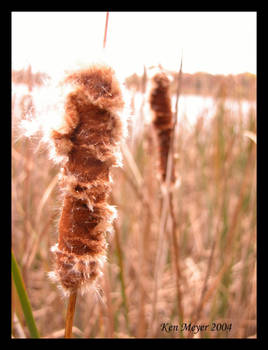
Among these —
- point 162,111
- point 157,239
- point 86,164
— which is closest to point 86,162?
point 86,164

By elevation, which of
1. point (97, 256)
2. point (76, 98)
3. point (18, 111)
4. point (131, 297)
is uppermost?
point (18, 111)

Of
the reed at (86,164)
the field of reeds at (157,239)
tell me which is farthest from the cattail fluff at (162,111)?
the reed at (86,164)

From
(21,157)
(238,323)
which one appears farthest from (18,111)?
(238,323)

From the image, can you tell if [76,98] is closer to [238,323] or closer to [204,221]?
[238,323]

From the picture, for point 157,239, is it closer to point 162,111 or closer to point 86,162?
point 162,111

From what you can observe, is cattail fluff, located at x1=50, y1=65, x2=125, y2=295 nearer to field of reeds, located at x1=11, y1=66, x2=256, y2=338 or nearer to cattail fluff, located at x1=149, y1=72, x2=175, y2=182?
cattail fluff, located at x1=149, y1=72, x2=175, y2=182

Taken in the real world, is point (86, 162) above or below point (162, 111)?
below
